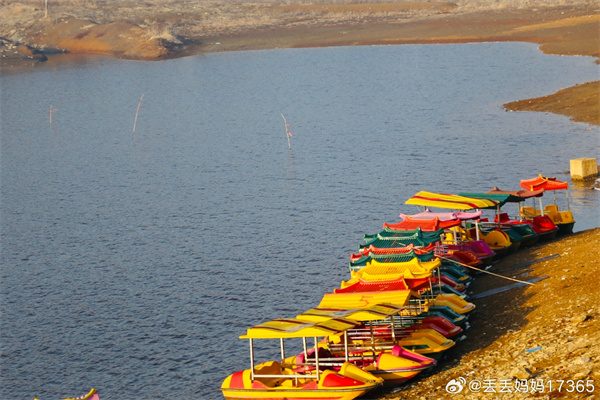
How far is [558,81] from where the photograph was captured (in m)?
84.6

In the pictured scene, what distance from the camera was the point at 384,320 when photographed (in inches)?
1110

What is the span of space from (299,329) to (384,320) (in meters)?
4.89

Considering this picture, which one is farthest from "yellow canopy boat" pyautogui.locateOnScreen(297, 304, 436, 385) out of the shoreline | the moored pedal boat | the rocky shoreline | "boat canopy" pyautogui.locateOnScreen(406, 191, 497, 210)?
the shoreline

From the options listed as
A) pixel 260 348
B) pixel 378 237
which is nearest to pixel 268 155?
pixel 378 237

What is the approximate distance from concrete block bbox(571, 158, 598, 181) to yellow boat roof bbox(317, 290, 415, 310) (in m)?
24.5

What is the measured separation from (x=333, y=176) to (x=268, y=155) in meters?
10.9

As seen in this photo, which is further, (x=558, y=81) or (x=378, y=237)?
(x=558, y=81)

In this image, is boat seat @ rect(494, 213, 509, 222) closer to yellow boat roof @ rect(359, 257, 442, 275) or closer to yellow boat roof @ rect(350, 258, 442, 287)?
yellow boat roof @ rect(350, 258, 442, 287)

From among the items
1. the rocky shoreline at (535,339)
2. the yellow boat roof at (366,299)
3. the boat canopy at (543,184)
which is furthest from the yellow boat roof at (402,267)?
the boat canopy at (543,184)

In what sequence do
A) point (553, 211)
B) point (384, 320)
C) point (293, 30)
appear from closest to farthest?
1. point (384, 320)
2. point (553, 211)
3. point (293, 30)

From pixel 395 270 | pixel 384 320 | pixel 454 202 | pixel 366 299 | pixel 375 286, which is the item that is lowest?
pixel 384 320

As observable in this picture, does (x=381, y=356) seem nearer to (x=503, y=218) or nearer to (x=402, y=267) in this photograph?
Answer: (x=402, y=267)

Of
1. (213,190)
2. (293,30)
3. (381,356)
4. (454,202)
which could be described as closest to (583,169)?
(454,202)

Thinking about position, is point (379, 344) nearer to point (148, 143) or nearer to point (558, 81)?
point (148, 143)
